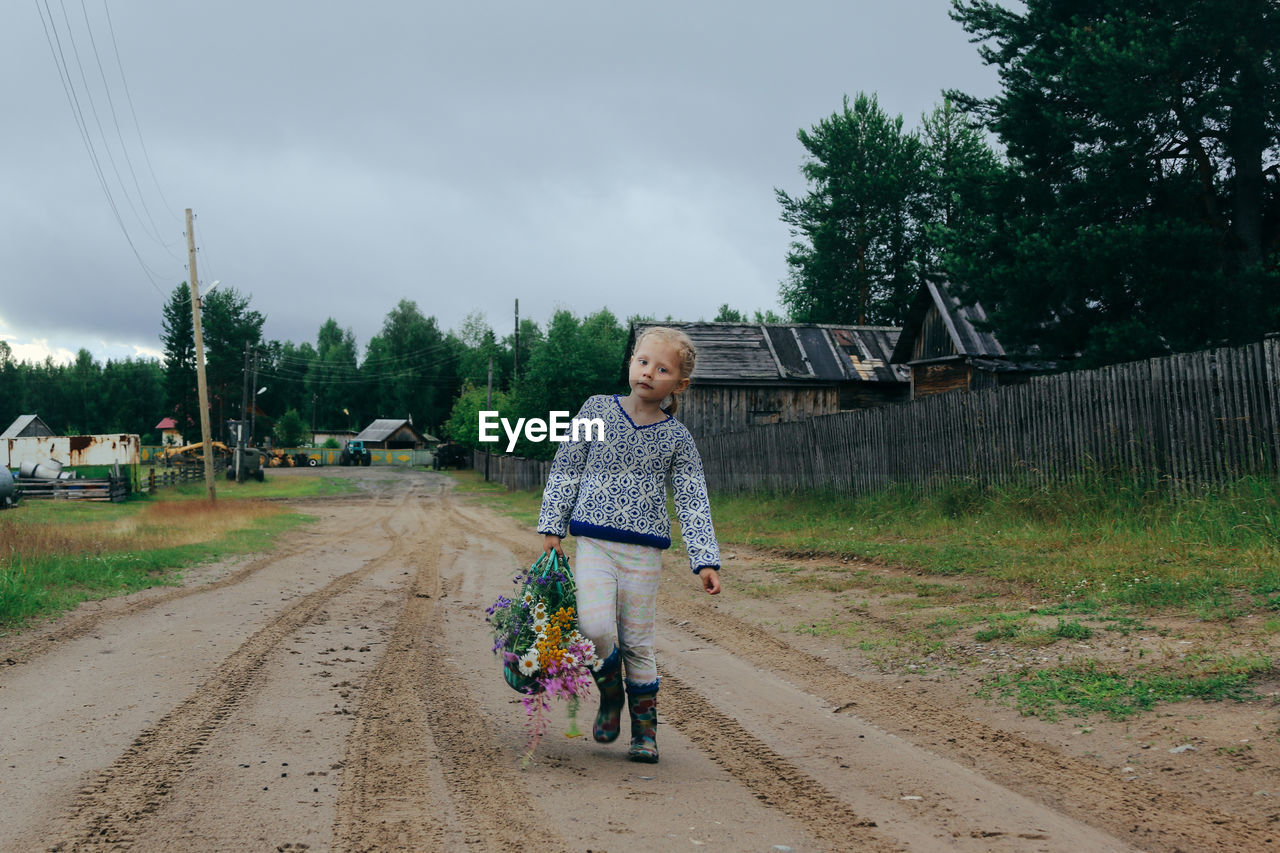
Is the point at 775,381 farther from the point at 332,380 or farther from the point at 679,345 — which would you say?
the point at 332,380

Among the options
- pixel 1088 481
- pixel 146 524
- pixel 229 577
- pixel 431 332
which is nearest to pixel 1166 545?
pixel 1088 481

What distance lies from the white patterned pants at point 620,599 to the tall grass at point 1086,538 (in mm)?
4364

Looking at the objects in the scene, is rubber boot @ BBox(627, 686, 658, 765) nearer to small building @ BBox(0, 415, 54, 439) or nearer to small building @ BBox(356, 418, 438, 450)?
small building @ BBox(0, 415, 54, 439)

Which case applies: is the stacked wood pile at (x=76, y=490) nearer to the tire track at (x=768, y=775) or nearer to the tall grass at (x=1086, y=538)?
the tall grass at (x=1086, y=538)

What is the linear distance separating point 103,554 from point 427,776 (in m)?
10.6

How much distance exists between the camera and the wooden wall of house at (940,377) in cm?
2431

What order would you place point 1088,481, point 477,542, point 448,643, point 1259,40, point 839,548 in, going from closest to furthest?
point 448,643 < point 1088,481 < point 839,548 < point 1259,40 < point 477,542

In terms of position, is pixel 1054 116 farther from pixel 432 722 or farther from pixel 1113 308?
pixel 432 722

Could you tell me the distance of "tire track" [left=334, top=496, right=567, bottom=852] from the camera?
3.09m

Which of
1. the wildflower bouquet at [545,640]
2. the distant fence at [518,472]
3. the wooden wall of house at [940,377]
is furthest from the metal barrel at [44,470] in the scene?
the wildflower bouquet at [545,640]

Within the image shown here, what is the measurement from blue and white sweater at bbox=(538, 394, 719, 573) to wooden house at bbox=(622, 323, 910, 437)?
2574 cm

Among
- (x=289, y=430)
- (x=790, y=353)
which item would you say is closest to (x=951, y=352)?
(x=790, y=353)

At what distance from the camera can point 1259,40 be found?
44.1 feet

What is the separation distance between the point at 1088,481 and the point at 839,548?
308 cm
